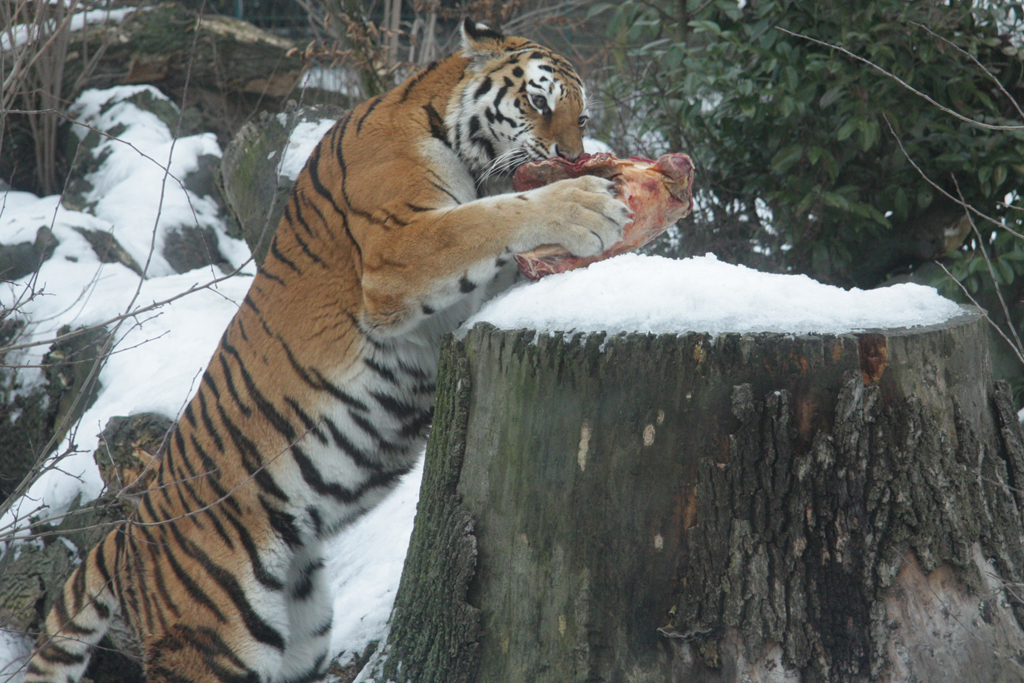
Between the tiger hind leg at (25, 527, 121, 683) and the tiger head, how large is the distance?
181cm

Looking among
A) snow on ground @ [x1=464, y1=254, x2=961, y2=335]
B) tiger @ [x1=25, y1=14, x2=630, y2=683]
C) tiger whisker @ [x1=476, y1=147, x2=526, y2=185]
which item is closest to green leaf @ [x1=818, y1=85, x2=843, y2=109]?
tiger @ [x1=25, y1=14, x2=630, y2=683]

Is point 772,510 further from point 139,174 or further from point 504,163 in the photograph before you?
point 139,174

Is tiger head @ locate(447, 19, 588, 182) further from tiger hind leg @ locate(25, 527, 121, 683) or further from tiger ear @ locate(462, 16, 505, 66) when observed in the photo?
tiger hind leg @ locate(25, 527, 121, 683)

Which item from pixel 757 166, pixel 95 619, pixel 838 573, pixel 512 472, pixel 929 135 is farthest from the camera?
pixel 757 166

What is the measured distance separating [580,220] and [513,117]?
0.63m

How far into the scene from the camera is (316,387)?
103 inches

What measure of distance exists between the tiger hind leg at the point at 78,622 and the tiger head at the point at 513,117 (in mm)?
1811

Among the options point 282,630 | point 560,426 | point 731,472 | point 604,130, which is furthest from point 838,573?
point 604,130

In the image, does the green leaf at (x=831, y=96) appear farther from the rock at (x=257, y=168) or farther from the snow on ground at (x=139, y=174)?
the snow on ground at (x=139, y=174)

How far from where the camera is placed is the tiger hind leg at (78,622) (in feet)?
9.29

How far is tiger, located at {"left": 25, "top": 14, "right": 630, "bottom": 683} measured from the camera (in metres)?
2.55

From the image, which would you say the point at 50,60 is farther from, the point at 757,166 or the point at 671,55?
the point at 757,166

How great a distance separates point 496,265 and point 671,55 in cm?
233

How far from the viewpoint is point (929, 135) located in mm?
3859
